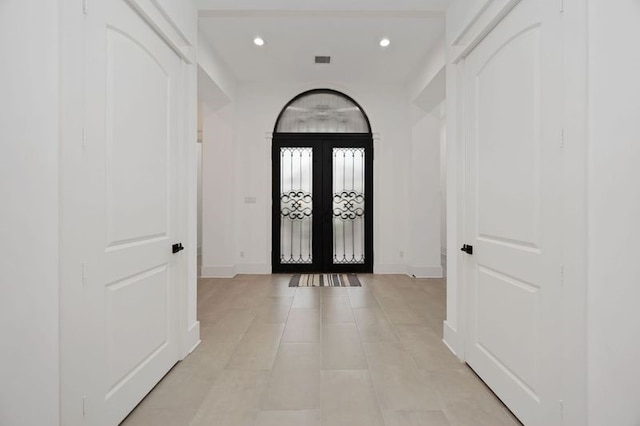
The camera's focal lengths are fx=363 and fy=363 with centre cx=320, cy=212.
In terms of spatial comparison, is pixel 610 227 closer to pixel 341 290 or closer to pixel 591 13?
pixel 591 13

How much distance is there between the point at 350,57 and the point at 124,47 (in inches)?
149

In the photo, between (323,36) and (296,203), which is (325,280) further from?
(323,36)

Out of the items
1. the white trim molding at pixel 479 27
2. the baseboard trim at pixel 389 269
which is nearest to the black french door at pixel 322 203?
the baseboard trim at pixel 389 269

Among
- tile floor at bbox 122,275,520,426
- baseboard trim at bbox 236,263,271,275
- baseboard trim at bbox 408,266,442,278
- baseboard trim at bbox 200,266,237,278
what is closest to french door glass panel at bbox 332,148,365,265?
baseboard trim at bbox 408,266,442,278

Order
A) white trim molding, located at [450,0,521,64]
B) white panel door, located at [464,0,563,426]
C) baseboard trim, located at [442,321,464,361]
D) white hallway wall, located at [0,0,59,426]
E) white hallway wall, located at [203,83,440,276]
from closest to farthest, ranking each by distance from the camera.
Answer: white hallway wall, located at [0,0,59,426] → white panel door, located at [464,0,563,426] → white trim molding, located at [450,0,521,64] → baseboard trim, located at [442,321,464,361] → white hallway wall, located at [203,83,440,276]

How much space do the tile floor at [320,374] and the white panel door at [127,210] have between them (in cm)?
30

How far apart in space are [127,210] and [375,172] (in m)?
4.75

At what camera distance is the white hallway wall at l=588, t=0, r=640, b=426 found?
4.42 feet

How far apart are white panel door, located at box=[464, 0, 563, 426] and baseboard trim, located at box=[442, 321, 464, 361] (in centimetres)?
18

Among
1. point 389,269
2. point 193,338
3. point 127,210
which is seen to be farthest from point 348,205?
point 127,210

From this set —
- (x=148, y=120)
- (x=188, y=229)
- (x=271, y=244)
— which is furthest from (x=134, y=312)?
(x=271, y=244)

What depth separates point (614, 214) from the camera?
1.41 meters

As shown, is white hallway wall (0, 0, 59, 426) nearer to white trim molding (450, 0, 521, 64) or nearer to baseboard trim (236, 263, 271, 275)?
white trim molding (450, 0, 521, 64)

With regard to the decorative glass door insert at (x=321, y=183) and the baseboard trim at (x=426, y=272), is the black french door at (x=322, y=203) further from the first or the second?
the baseboard trim at (x=426, y=272)
